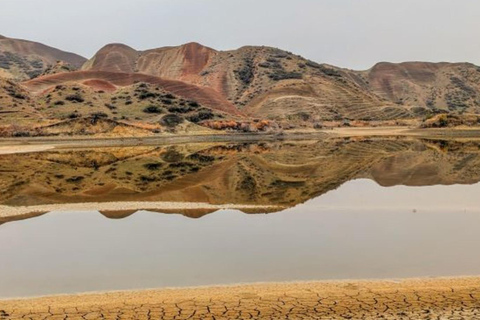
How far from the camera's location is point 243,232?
20.4m

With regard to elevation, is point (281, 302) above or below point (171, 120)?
below

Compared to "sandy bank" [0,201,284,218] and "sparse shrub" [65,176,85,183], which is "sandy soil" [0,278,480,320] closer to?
"sandy bank" [0,201,284,218]

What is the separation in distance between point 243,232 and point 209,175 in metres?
20.7

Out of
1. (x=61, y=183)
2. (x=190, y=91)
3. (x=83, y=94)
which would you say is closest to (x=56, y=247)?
(x=61, y=183)

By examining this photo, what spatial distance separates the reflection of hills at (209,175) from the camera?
1225 inches

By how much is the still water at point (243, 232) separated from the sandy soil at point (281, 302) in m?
1.00

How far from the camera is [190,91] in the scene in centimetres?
17538

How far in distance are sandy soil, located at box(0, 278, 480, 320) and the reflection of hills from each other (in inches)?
473

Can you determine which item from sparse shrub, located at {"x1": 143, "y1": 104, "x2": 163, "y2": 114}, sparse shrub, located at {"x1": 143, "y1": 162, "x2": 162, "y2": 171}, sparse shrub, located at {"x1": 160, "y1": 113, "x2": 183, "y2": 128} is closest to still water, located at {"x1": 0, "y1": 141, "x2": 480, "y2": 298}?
sparse shrub, located at {"x1": 143, "y1": 162, "x2": 162, "y2": 171}

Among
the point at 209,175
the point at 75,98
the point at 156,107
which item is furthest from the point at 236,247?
the point at 75,98

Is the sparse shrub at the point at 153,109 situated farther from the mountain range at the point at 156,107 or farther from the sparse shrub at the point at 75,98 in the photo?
the sparse shrub at the point at 75,98

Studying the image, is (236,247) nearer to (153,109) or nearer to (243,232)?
(243,232)

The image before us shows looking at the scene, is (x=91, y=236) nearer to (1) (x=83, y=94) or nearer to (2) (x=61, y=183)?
(2) (x=61, y=183)

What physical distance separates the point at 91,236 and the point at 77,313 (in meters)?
9.04
